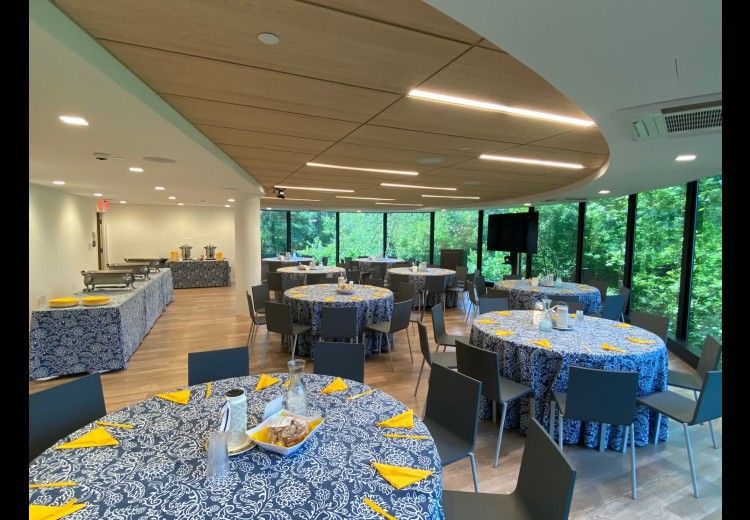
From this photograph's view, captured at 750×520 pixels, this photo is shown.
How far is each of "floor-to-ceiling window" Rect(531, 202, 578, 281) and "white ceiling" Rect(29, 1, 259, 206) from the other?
25.0 feet

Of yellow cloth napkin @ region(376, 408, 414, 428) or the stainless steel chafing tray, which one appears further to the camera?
the stainless steel chafing tray

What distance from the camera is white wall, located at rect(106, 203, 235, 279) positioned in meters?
10.8

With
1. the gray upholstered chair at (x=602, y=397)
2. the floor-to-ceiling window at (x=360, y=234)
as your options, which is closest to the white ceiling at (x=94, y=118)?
the gray upholstered chair at (x=602, y=397)

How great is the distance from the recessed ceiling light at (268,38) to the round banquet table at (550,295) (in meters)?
5.18

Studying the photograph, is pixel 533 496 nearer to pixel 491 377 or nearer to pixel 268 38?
pixel 491 377

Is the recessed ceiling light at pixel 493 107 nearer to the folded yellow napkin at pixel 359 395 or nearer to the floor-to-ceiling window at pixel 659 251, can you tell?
the folded yellow napkin at pixel 359 395

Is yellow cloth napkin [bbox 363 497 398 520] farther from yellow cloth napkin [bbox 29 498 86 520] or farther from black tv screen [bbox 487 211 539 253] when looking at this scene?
black tv screen [bbox 487 211 539 253]

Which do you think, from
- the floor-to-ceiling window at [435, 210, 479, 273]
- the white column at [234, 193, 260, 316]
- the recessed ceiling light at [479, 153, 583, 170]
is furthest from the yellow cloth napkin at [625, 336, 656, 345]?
the floor-to-ceiling window at [435, 210, 479, 273]

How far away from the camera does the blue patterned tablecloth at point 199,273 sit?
400 inches

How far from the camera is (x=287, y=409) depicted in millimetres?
1781

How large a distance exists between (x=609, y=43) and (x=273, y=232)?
12.5 m

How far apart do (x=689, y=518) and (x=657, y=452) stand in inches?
29.6
